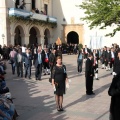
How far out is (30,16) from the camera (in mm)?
34938

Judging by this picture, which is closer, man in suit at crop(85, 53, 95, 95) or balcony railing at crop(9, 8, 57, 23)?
man in suit at crop(85, 53, 95, 95)

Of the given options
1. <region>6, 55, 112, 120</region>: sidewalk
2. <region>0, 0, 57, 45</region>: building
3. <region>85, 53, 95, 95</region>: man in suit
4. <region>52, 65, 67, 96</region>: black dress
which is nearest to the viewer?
<region>6, 55, 112, 120</region>: sidewalk

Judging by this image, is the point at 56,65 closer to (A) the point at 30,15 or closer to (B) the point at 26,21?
(B) the point at 26,21

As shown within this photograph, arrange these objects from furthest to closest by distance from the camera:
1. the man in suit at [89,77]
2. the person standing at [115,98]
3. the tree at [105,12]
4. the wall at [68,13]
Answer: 1. the wall at [68,13]
2. the tree at [105,12]
3. the man in suit at [89,77]
4. the person standing at [115,98]

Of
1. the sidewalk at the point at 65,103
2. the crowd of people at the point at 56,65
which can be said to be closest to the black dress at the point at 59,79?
the crowd of people at the point at 56,65

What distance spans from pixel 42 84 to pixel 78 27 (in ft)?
94.5

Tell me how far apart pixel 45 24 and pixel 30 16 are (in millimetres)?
4877

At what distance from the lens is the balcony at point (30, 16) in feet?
104

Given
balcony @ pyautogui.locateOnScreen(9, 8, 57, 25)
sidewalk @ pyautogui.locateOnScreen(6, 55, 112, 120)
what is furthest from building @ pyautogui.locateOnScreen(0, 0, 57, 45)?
sidewalk @ pyautogui.locateOnScreen(6, 55, 112, 120)

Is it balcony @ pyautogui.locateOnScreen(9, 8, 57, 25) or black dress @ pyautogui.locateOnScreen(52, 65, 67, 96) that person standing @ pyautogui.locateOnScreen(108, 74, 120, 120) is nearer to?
black dress @ pyautogui.locateOnScreen(52, 65, 67, 96)

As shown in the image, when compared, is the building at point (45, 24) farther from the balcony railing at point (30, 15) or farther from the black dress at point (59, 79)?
the black dress at point (59, 79)

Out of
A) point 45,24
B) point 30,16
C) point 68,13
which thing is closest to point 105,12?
point 30,16

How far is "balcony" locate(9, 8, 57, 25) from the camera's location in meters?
31.6

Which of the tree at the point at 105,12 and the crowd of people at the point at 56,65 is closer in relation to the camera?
the crowd of people at the point at 56,65
